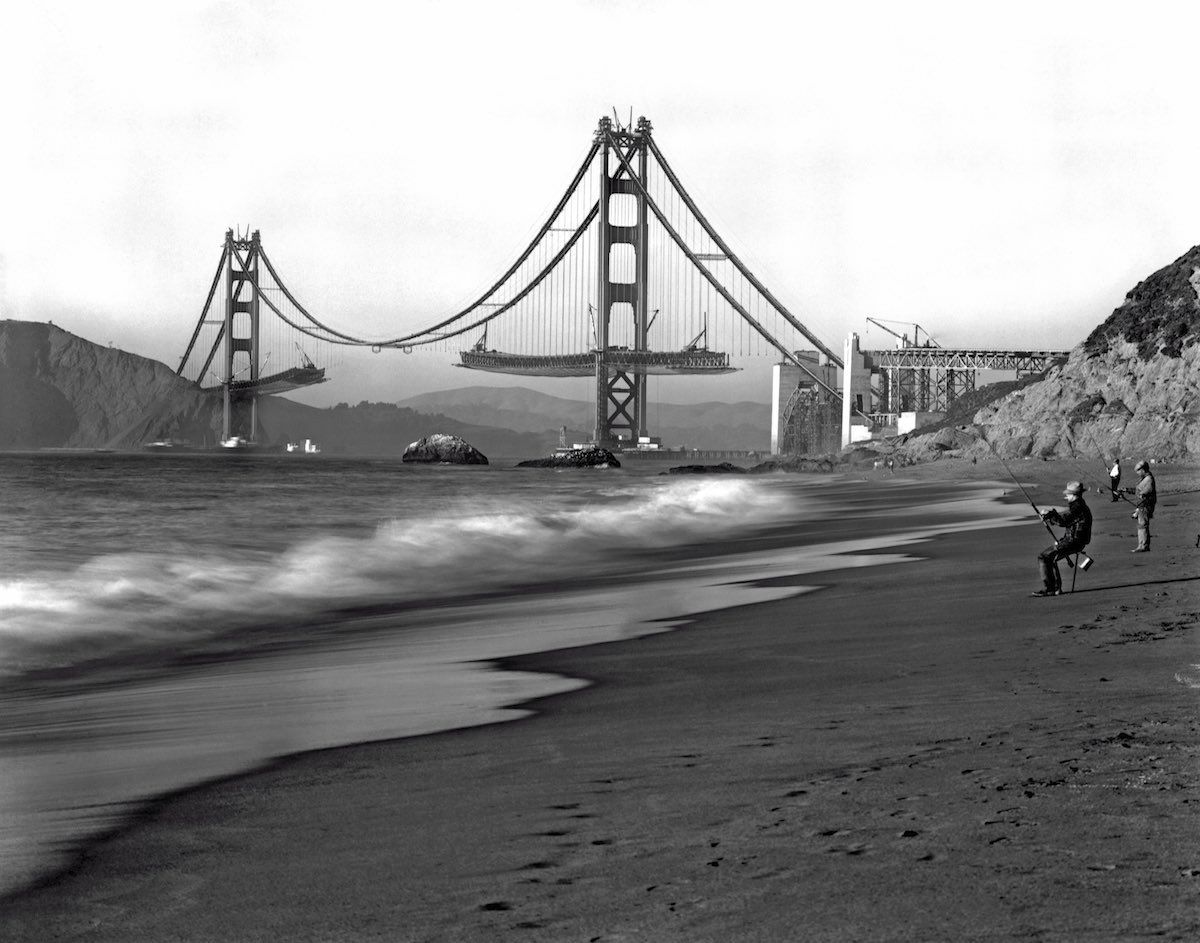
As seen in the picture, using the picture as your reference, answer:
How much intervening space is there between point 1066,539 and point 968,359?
243ft

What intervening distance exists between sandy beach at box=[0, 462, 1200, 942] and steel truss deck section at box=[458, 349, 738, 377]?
7350 cm

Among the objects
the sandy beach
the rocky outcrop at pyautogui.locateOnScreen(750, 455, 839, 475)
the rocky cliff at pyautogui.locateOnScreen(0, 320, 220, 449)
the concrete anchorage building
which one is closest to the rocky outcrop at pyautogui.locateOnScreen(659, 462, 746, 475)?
the rocky outcrop at pyautogui.locateOnScreen(750, 455, 839, 475)

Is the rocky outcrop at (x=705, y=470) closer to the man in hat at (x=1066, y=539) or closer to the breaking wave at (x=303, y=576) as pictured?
the breaking wave at (x=303, y=576)

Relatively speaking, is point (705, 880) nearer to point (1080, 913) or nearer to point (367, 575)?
point (1080, 913)

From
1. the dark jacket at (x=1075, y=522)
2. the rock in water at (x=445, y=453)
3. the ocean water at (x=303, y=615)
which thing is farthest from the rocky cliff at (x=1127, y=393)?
the rock in water at (x=445, y=453)

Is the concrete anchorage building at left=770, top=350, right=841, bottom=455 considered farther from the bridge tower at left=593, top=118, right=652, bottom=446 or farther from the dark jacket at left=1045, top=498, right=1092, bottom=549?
the dark jacket at left=1045, top=498, right=1092, bottom=549

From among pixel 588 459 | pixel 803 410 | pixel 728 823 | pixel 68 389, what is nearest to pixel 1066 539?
pixel 728 823

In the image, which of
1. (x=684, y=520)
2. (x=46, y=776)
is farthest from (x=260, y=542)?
(x=46, y=776)

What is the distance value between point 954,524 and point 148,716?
44.4ft

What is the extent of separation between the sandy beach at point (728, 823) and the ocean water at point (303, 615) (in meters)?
0.40

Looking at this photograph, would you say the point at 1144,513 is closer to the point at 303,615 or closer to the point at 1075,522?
the point at 1075,522

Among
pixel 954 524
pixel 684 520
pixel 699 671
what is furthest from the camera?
pixel 684 520

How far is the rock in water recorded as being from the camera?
307 feet

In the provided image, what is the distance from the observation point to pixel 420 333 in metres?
Answer: 86.1
